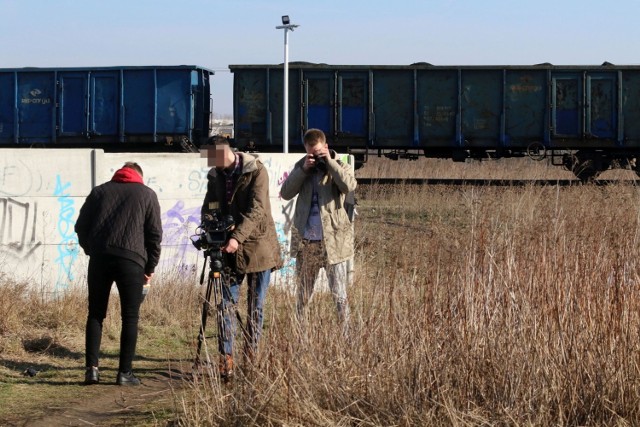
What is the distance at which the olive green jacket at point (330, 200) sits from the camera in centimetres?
662

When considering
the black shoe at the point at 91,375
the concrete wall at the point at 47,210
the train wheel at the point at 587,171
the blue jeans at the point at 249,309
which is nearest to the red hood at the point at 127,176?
the blue jeans at the point at 249,309

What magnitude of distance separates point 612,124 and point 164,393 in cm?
1893

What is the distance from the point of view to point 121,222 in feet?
20.9

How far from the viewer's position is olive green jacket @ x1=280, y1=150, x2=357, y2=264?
21.7 feet

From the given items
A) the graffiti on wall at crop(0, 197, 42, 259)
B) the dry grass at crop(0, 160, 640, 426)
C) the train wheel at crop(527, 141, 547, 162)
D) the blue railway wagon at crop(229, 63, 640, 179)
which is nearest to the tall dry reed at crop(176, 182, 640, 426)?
the dry grass at crop(0, 160, 640, 426)

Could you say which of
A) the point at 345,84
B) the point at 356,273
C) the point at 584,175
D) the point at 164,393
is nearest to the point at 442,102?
the point at 345,84

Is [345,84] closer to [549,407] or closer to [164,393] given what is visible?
[164,393]

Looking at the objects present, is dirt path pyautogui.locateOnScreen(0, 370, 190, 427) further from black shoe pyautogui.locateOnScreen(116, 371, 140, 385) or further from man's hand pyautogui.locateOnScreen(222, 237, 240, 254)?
man's hand pyautogui.locateOnScreen(222, 237, 240, 254)

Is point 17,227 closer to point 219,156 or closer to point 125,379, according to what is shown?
point 125,379

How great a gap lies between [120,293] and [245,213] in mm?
998

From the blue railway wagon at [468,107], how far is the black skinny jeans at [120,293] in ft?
56.1

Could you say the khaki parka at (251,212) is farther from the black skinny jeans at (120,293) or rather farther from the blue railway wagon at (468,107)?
the blue railway wagon at (468,107)

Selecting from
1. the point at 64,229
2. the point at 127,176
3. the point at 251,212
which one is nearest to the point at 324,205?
the point at 251,212

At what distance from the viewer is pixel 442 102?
76.5 feet
